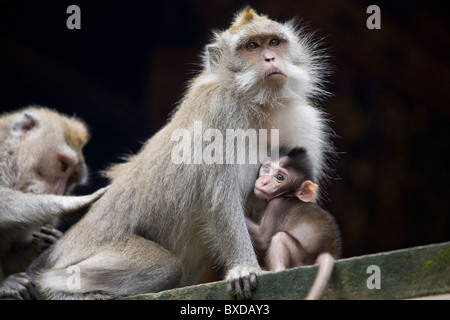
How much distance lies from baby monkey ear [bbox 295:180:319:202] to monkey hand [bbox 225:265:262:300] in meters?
0.67

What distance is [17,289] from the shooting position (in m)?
4.41

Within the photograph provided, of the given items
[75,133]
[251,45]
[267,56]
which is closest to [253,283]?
[267,56]

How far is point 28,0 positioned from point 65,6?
46cm

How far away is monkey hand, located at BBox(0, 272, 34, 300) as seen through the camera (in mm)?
4379

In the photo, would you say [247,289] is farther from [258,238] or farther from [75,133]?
[75,133]

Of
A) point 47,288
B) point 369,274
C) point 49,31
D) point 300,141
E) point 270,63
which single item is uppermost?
point 49,31

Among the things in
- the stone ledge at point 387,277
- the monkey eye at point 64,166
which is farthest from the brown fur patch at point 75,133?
the stone ledge at point 387,277

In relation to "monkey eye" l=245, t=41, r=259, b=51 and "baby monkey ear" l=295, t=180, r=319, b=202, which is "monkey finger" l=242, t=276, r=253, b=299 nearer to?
"baby monkey ear" l=295, t=180, r=319, b=202

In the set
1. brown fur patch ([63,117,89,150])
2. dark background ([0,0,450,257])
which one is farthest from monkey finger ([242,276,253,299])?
dark background ([0,0,450,257])

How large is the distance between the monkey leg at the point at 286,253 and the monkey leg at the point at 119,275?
29.9 inches

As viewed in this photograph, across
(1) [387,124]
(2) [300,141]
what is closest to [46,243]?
(2) [300,141]

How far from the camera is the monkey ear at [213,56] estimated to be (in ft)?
16.0

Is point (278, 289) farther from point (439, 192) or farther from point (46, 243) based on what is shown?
point (439, 192)

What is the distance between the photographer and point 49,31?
860cm
